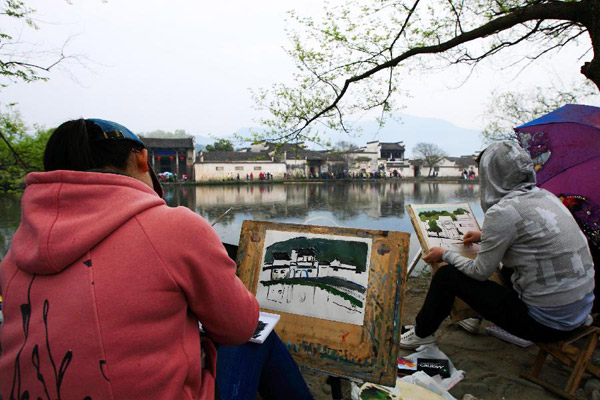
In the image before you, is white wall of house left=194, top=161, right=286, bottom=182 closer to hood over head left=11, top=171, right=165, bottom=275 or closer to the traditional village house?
the traditional village house

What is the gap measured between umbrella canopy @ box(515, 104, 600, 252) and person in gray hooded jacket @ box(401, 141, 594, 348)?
87 centimetres

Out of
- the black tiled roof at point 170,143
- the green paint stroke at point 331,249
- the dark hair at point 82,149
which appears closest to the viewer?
the dark hair at point 82,149

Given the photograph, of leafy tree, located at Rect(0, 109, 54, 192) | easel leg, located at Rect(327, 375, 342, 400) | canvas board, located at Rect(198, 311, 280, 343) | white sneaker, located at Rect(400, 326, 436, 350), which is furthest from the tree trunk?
leafy tree, located at Rect(0, 109, 54, 192)

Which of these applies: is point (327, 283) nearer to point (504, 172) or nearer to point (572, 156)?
point (504, 172)

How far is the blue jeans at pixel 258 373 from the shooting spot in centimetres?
114

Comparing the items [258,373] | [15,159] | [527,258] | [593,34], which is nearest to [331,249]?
[258,373]

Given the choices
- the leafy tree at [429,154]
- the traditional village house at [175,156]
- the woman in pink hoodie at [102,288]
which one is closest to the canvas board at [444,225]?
the woman in pink hoodie at [102,288]

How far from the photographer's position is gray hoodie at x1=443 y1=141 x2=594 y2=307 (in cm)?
163

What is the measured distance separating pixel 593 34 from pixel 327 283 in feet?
12.6

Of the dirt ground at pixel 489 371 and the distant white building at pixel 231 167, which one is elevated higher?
the distant white building at pixel 231 167

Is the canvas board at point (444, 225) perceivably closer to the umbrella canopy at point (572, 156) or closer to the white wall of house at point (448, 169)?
the umbrella canopy at point (572, 156)

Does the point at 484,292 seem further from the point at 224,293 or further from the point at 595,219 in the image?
the point at 224,293

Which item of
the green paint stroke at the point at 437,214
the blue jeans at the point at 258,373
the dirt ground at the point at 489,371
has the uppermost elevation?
the green paint stroke at the point at 437,214

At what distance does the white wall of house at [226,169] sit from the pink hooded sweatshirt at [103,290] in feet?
109
